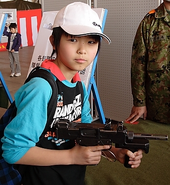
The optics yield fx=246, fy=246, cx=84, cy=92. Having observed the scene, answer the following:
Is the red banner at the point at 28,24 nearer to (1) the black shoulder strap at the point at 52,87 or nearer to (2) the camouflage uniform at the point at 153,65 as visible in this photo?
(2) the camouflage uniform at the point at 153,65

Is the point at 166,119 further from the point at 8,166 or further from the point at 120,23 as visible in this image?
the point at 120,23

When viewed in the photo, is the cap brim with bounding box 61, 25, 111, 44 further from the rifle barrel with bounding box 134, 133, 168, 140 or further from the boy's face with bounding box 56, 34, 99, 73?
the rifle barrel with bounding box 134, 133, 168, 140

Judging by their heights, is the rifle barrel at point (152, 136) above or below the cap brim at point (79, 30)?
below

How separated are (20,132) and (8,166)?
22 cm

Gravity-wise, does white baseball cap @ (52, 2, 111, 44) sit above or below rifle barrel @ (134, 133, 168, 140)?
above

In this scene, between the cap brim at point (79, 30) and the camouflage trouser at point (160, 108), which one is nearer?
the cap brim at point (79, 30)

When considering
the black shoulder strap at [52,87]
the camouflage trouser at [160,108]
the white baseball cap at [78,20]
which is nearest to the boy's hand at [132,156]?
the black shoulder strap at [52,87]

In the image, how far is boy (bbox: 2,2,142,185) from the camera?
79 cm

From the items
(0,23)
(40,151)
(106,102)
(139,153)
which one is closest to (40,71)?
(40,151)

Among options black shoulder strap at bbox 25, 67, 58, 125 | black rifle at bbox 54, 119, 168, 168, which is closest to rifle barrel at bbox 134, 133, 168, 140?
black rifle at bbox 54, 119, 168, 168

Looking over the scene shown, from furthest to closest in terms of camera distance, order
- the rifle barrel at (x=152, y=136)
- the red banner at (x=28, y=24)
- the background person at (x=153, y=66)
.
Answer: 1. the red banner at (x=28, y=24)
2. the background person at (x=153, y=66)
3. the rifle barrel at (x=152, y=136)

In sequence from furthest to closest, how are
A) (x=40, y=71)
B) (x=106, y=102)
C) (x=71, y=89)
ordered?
(x=106, y=102)
(x=71, y=89)
(x=40, y=71)

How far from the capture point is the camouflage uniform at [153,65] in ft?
5.47

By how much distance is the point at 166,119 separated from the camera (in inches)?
69.6
